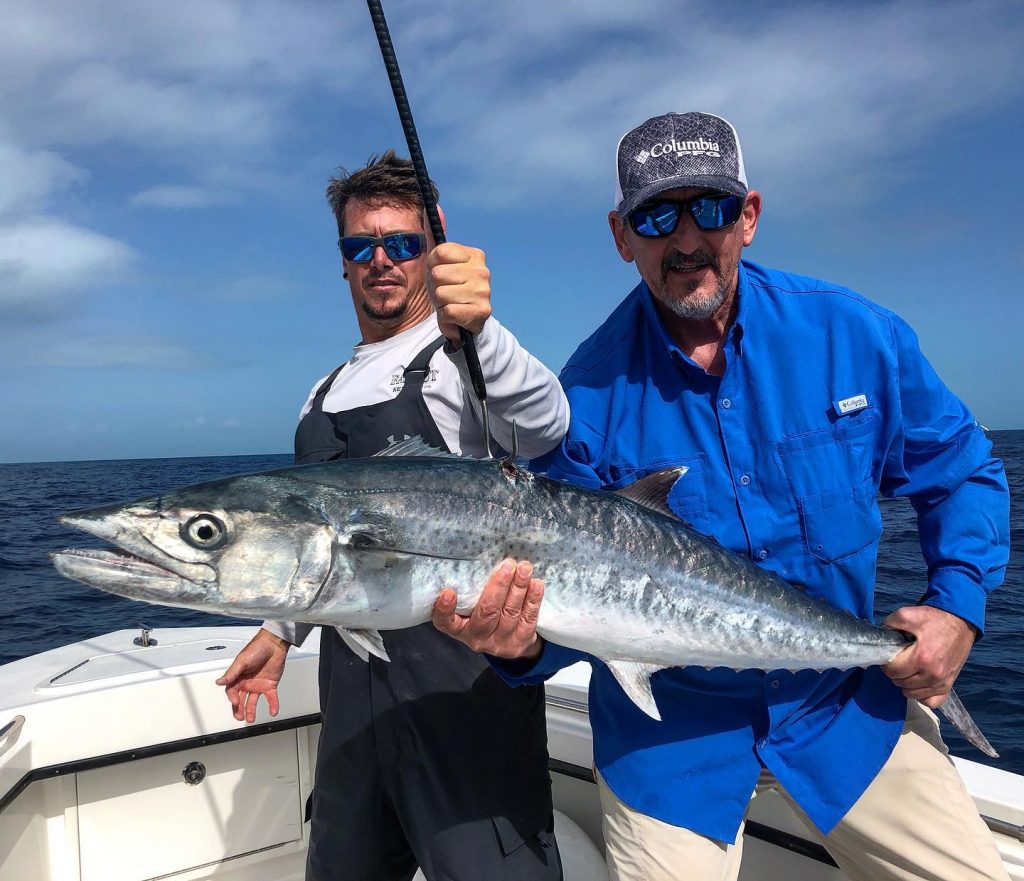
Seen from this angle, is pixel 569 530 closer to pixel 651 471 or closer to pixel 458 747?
pixel 651 471

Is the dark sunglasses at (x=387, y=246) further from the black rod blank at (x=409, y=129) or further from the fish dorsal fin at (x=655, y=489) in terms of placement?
the fish dorsal fin at (x=655, y=489)

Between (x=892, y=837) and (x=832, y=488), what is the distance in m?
1.20

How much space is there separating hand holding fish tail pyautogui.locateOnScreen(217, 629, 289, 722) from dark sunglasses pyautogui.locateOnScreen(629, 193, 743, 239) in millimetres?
2272

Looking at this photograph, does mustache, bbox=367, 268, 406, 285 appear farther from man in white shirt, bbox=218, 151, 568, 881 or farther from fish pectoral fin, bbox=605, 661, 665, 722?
fish pectoral fin, bbox=605, 661, 665, 722

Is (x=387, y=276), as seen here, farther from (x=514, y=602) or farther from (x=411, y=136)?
(x=514, y=602)

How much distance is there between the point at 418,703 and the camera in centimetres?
271

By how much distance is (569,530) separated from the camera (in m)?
2.36

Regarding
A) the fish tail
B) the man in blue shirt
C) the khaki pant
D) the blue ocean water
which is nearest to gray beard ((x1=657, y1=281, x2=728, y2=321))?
the man in blue shirt

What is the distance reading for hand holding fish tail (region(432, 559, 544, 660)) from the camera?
224cm

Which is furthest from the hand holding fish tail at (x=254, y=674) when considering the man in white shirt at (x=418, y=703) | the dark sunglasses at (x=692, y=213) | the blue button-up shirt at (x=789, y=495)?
the dark sunglasses at (x=692, y=213)

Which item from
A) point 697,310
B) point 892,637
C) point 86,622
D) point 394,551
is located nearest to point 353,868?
point 394,551

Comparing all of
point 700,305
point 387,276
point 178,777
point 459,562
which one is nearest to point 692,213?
point 700,305

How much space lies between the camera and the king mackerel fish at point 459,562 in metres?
2.05

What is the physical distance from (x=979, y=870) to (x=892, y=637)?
2.58ft
